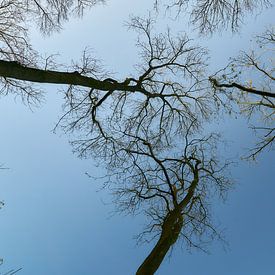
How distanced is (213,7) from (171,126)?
4.31 m

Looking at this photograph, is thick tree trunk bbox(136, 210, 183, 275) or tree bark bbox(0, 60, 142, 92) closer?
tree bark bbox(0, 60, 142, 92)

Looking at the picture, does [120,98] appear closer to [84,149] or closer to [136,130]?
[136,130]

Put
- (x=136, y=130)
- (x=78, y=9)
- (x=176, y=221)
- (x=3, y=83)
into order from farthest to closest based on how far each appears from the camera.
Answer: (x=136, y=130) < (x=176, y=221) < (x=3, y=83) < (x=78, y=9)

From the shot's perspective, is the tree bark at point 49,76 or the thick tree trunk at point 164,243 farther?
the thick tree trunk at point 164,243

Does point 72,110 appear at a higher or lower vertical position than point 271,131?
lower

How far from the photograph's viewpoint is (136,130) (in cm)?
1109

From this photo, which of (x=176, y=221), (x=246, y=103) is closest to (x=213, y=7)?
(x=246, y=103)

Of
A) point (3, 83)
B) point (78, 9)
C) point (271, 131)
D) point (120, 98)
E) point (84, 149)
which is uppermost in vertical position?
point (271, 131)

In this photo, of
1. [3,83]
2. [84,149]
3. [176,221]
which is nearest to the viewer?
[3,83]

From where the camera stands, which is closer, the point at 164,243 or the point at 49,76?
the point at 49,76

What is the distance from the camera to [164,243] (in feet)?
27.5

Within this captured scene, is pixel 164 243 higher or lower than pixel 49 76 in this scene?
lower

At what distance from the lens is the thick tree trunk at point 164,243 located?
773cm

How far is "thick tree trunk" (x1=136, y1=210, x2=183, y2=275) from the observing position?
773 centimetres
